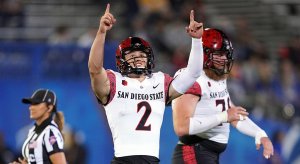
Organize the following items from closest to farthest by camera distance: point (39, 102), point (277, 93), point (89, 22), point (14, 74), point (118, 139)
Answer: point (118, 139)
point (39, 102)
point (14, 74)
point (277, 93)
point (89, 22)

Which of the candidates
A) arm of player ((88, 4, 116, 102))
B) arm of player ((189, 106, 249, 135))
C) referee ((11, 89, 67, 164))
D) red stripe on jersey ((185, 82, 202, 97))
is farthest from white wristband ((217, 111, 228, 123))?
referee ((11, 89, 67, 164))

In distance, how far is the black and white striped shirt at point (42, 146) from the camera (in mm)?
8164

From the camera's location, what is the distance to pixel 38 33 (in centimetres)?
1630

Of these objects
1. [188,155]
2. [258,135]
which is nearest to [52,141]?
[188,155]

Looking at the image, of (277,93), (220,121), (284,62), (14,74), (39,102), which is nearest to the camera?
(220,121)

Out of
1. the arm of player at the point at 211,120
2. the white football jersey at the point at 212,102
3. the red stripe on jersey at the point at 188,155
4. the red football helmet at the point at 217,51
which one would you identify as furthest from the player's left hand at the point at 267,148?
the red football helmet at the point at 217,51

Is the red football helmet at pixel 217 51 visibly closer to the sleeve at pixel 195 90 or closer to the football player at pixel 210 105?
the football player at pixel 210 105

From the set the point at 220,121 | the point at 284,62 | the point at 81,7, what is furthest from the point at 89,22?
the point at 220,121

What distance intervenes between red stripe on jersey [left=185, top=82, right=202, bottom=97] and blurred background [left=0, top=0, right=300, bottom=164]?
5118mm

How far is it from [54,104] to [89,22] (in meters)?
8.32

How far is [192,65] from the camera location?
23.3 feet

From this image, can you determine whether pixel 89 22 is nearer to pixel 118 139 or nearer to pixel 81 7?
pixel 81 7

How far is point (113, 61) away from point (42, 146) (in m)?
4.92

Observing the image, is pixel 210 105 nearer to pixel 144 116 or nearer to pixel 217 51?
pixel 217 51
